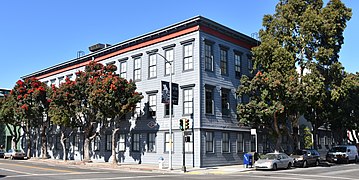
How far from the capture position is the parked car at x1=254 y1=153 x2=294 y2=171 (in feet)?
86.8

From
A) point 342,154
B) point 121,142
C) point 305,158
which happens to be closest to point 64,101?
point 121,142

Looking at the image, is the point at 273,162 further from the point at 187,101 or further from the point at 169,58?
the point at 169,58

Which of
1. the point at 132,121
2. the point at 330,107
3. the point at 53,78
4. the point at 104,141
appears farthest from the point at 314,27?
the point at 53,78

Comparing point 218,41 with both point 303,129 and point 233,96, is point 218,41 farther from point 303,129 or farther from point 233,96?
point 303,129

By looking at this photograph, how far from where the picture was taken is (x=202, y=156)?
2905 cm

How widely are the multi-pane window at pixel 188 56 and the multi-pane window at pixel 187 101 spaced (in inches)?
79.4

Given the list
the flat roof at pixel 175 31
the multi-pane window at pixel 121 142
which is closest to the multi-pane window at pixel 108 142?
the multi-pane window at pixel 121 142

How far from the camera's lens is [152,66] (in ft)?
113

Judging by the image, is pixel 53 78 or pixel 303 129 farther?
pixel 53 78

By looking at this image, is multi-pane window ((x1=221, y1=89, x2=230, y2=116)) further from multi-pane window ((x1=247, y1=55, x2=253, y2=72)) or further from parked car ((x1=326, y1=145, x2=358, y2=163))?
parked car ((x1=326, y1=145, x2=358, y2=163))

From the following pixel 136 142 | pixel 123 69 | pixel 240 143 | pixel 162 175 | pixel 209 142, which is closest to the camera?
pixel 162 175

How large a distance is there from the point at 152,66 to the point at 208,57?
599cm

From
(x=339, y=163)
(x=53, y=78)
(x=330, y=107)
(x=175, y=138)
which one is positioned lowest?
(x=339, y=163)

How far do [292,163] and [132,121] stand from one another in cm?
1487
